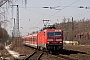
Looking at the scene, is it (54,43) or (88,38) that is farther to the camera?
(88,38)

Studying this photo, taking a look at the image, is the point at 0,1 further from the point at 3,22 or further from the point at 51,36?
the point at 51,36

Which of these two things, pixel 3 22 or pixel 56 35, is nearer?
pixel 3 22

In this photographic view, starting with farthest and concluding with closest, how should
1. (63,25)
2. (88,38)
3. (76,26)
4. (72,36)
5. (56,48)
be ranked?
(76,26) → (63,25) → (72,36) → (88,38) → (56,48)

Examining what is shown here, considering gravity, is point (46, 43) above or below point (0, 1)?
below

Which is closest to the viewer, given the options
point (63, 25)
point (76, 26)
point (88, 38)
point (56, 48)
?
point (56, 48)

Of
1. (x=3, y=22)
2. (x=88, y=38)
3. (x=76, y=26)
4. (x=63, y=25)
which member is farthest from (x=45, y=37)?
(x=76, y=26)

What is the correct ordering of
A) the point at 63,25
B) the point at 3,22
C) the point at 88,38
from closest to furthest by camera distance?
the point at 3,22
the point at 88,38
the point at 63,25

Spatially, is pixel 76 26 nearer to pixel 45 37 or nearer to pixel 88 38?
pixel 88 38

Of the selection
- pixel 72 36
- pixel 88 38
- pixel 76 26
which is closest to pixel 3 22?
pixel 88 38

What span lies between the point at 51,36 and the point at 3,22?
31.3 feet

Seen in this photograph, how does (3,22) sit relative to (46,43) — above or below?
above

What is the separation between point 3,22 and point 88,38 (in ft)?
217

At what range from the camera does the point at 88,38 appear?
85.5 meters

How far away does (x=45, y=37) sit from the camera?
102ft
